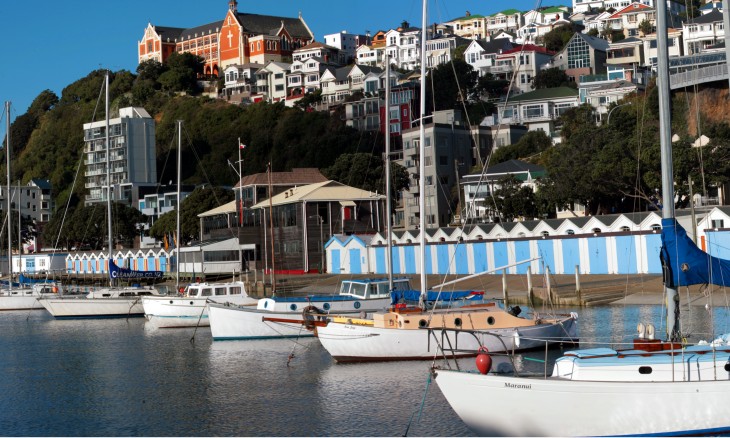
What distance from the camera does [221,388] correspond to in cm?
3462

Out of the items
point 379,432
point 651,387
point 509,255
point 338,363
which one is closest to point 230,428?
point 379,432

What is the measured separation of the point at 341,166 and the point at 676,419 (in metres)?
104

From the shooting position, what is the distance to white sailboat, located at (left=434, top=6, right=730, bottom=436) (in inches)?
816

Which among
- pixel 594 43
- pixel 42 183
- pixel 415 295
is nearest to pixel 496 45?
pixel 594 43

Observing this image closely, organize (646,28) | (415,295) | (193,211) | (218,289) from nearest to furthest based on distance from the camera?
(415,295), (218,289), (193,211), (646,28)

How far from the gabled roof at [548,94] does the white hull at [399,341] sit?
112 metres

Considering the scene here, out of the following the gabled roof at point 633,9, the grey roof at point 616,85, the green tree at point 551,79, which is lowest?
the grey roof at point 616,85

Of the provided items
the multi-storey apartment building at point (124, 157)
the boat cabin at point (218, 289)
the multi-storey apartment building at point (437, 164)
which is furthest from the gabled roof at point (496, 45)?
the boat cabin at point (218, 289)

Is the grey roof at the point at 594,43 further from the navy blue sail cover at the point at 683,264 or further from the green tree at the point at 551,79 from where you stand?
the navy blue sail cover at the point at 683,264

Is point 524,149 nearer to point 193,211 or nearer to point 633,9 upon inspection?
point 193,211

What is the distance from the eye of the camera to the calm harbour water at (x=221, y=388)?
1096 inches

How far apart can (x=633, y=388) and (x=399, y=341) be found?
51.7ft

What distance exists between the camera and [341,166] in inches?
4860

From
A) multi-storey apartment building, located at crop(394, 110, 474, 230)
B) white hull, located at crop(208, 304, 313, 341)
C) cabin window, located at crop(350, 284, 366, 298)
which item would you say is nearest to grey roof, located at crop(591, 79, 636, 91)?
multi-storey apartment building, located at crop(394, 110, 474, 230)
